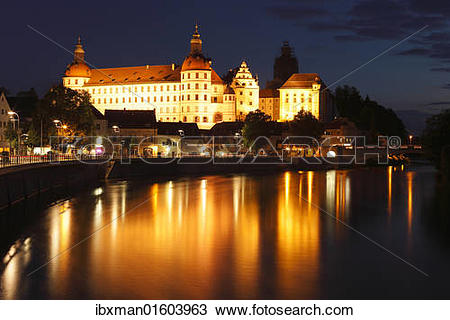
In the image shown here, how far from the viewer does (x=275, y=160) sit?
3834 inches

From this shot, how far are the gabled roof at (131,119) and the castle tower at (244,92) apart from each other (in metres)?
45.2

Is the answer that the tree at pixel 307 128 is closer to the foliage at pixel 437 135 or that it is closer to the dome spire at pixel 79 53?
the foliage at pixel 437 135

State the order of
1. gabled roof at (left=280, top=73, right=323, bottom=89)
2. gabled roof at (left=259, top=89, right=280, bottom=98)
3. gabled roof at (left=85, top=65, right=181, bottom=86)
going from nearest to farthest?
gabled roof at (left=85, top=65, right=181, bottom=86)
gabled roof at (left=280, top=73, right=323, bottom=89)
gabled roof at (left=259, top=89, right=280, bottom=98)

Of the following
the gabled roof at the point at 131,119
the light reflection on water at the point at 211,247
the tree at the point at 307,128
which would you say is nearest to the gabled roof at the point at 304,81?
the tree at the point at 307,128

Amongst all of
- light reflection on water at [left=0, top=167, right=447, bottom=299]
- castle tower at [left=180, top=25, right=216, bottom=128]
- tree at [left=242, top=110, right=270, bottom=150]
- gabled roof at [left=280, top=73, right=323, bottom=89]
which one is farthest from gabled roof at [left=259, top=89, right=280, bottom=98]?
light reflection on water at [left=0, top=167, right=447, bottom=299]

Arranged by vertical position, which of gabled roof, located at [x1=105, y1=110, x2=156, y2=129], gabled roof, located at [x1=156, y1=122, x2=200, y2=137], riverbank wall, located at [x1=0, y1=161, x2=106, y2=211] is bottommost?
riverbank wall, located at [x1=0, y1=161, x2=106, y2=211]

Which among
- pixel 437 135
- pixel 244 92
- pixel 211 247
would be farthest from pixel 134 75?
pixel 211 247

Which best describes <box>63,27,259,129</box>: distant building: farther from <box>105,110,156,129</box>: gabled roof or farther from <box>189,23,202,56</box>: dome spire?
<box>105,110,156,129</box>: gabled roof

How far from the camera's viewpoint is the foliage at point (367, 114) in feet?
500

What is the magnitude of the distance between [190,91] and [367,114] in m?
47.4

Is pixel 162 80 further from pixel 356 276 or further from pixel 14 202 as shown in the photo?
pixel 356 276

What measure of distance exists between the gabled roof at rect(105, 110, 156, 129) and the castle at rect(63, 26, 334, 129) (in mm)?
40403

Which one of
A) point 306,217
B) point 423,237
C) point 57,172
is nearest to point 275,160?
point 57,172

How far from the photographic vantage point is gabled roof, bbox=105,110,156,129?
121m
